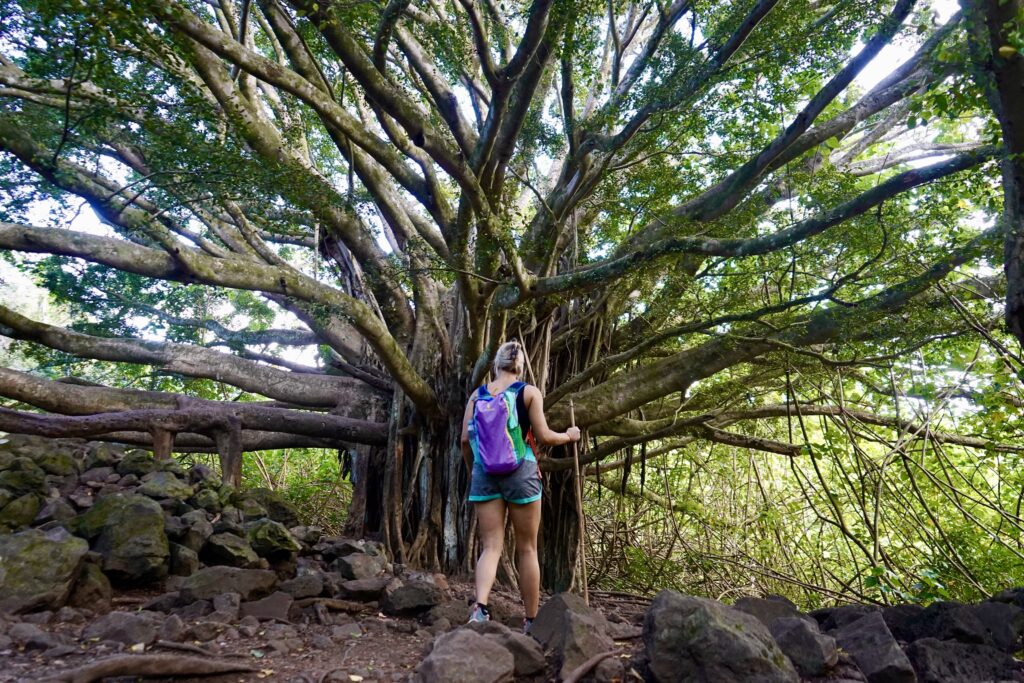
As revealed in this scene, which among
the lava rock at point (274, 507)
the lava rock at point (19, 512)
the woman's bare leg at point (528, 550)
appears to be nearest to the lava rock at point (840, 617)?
the woman's bare leg at point (528, 550)

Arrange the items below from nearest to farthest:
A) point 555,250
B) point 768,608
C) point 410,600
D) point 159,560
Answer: point 768,608 → point 159,560 → point 410,600 → point 555,250

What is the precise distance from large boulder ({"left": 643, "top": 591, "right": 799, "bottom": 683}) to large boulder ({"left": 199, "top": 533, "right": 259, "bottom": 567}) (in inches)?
96.0

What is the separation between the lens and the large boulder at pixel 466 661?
215 centimetres

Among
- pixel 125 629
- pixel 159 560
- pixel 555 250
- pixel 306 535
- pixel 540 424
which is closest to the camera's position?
pixel 125 629

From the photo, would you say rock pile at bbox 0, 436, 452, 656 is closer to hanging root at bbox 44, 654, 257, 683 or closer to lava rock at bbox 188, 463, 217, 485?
lava rock at bbox 188, 463, 217, 485

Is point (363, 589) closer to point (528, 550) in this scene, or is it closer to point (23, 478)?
point (528, 550)

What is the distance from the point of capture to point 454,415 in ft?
20.1

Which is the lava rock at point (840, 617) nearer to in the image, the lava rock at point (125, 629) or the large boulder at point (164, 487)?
the lava rock at point (125, 629)

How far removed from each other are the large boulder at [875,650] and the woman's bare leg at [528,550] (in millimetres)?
1333

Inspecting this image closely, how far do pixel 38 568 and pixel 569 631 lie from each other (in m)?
2.45

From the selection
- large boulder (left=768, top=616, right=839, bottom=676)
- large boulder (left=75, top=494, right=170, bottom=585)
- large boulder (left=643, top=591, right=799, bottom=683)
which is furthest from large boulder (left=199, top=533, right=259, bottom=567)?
large boulder (left=768, top=616, right=839, bottom=676)

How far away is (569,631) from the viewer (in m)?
2.61

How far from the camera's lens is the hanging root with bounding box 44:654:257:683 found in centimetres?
221

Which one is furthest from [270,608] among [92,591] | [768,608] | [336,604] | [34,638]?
[768,608]
